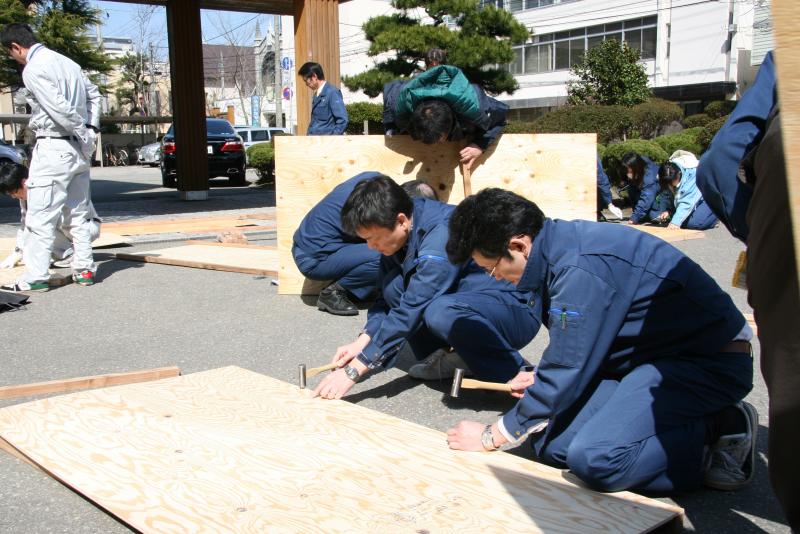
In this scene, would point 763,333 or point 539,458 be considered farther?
point 539,458

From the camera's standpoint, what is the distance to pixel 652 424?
2.67m

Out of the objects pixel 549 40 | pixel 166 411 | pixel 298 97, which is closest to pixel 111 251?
pixel 298 97

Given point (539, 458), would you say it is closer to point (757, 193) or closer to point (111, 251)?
point (757, 193)

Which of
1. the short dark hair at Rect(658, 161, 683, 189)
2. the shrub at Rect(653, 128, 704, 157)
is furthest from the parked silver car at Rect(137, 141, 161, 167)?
the short dark hair at Rect(658, 161, 683, 189)

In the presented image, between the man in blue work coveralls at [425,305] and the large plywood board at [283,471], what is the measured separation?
316mm

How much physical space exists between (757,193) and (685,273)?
111 centimetres

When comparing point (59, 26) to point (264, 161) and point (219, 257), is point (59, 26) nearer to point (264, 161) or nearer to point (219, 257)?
point (264, 161)

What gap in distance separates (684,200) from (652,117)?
991 centimetres

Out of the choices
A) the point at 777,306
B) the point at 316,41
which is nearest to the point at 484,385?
the point at 777,306

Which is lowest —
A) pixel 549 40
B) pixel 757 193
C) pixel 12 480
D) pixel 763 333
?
pixel 12 480

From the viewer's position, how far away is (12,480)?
9.93ft

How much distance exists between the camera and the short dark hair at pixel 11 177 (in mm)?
6703

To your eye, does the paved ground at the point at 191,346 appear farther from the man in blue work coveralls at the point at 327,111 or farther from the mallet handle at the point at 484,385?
the man in blue work coveralls at the point at 327,111

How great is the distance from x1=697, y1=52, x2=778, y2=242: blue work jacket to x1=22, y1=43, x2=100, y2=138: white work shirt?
539 cm
